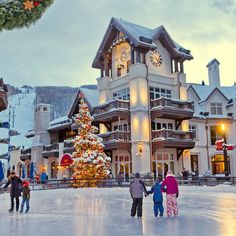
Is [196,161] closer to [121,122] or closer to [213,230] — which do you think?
[121,122]

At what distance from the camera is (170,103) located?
34062mm

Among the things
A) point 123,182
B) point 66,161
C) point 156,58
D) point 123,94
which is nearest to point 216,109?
point 156,58

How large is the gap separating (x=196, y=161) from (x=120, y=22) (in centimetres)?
1623

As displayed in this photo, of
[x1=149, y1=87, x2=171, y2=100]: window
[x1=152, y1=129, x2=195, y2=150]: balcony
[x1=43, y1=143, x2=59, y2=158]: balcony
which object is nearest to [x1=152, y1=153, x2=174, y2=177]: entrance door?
[x1=152, y1=129, x2=195, y2=150]: balcony

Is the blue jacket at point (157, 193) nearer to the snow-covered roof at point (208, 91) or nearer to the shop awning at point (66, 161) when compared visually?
the shop awning at point (66, 161)

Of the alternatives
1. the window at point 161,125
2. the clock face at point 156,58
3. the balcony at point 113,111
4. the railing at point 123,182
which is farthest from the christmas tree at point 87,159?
the clock face at point 156,58

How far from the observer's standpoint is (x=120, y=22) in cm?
3625

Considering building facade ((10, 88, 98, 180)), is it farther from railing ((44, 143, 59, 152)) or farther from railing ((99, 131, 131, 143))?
railing ((99, 131, 131, 143))

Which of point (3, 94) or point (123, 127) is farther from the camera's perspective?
point (123, 127)

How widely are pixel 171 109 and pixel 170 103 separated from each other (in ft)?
2.78

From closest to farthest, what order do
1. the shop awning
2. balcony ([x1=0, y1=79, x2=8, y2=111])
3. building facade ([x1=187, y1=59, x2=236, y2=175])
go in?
balcony ([x1=0, y1=79, x2=8, y2=111]), the shop awning, building facade ([x1=187, y1=59, x2=236, y2=175])

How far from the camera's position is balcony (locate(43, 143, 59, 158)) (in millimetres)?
42688

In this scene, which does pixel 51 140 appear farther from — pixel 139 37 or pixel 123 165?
pixel 139 37

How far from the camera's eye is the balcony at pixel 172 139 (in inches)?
1293
